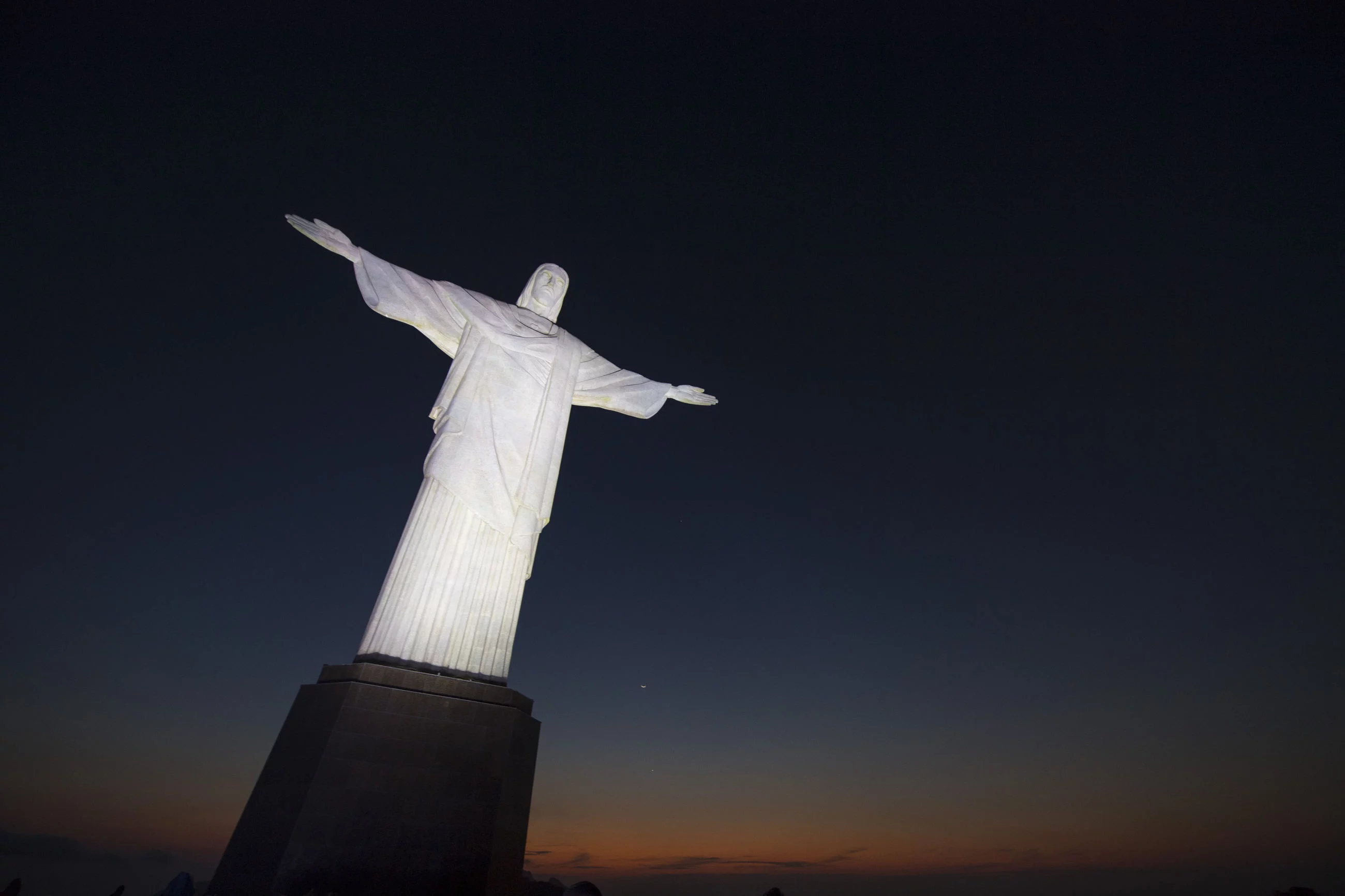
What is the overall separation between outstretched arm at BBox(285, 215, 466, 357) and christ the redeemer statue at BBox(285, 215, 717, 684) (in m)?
0.01

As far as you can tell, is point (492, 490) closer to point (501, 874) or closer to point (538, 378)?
point (538, 378)

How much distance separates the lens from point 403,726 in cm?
559

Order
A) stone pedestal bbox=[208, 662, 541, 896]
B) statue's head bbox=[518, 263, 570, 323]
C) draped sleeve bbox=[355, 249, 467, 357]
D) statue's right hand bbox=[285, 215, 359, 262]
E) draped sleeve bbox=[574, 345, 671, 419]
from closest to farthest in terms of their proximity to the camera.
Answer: stone pedestal bbox=[208, 662, 541, 896] → statue's right hand bbox=[285, 215, 359, 262] → draped sleeve bbox=[355, 249, 467, 357] → draped sleeve bbox=[574, 345, 671, 419] → statue's head bbox=[518, 263, 570, 323]

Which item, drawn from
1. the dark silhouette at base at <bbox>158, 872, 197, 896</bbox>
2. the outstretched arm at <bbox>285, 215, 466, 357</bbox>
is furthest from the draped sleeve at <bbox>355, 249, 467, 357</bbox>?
the dark silhouette at base at <bbox>158, 872, 197, 896</bbox>

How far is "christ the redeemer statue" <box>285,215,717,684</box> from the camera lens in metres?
6.39

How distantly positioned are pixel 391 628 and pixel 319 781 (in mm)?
1410

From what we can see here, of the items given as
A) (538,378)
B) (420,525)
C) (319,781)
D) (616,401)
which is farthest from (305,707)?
(616,401)

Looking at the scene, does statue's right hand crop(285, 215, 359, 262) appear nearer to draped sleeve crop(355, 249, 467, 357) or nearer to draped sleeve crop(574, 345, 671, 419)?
draped sleeve crop(355, 249, 467, 357)

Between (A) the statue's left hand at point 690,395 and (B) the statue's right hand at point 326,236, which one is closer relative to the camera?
(B) the statue's right hand at point 326,236

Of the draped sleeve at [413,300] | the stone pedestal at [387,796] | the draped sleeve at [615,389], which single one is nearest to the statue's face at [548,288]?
the draped sleeve at [615,389]

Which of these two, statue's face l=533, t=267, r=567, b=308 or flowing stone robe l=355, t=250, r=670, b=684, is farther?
statue's face l=533, t=267, r=567, b=308

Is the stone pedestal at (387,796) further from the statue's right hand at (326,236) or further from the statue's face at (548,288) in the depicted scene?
the statue's face at (548,288)

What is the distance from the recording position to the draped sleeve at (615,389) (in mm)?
8898

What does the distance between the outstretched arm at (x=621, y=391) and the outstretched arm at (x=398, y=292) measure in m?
1.80
